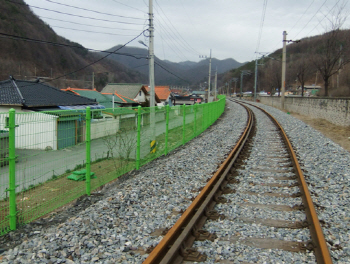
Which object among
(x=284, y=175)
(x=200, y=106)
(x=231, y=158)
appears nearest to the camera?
(x=284, y=175)

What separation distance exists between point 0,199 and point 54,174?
93 cm

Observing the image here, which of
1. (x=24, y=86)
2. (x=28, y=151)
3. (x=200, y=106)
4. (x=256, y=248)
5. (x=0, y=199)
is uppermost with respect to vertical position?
(x=24, y=86)

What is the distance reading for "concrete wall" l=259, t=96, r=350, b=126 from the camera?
17062 mm

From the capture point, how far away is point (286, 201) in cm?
578

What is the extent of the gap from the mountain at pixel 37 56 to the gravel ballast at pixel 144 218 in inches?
1926

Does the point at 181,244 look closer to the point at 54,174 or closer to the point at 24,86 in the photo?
the point at 54,174

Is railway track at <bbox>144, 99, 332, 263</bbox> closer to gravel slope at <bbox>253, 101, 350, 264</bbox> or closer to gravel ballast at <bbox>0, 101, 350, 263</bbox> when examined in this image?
gravel ballast at <bbox>0, 101, 350, 263</bbox>

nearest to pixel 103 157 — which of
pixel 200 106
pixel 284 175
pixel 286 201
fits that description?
pixel 286 201

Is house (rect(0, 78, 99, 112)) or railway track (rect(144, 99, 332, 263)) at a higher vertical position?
house (rect(0, 78, 99, 112))

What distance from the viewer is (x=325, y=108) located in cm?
2130

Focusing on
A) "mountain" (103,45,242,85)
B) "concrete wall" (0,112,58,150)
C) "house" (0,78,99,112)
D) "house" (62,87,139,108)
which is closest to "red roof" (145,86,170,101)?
"mountain" (103,45,242,85)

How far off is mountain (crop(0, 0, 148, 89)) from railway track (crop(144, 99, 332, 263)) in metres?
49.9

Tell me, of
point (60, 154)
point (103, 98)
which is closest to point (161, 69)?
point (103, 98)

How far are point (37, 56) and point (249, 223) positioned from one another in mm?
79931
